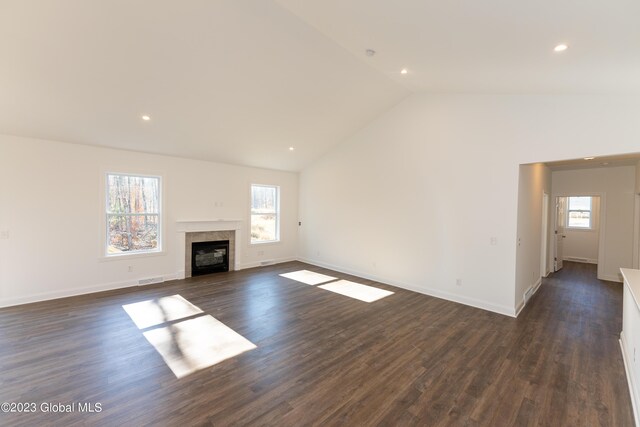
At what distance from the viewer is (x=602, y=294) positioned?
16.8 feet

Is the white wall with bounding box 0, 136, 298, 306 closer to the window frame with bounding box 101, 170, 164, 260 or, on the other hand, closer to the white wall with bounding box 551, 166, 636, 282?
the window frame with bounding box 101, 170, 164, 260

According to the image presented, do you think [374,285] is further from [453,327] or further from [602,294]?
[602,294]

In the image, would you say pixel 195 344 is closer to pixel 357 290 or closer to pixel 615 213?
pixel 357 290

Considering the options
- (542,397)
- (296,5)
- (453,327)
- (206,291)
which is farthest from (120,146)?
(542,397)

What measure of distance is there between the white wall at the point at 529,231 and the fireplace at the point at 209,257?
5.87 m

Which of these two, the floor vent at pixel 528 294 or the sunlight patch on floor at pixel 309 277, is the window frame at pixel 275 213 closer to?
the sunlight patch on floor at pixel 309 277

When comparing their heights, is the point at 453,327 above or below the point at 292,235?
below

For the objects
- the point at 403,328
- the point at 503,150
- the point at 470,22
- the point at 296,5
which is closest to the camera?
the point at 470,22

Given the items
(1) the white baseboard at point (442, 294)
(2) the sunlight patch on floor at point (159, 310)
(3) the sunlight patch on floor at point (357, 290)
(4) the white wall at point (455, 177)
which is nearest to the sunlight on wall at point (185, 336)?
(2) the sunlight patch on floor at point (159, 310)

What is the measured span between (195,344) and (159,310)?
4.56 ft

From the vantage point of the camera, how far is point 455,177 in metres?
4.61

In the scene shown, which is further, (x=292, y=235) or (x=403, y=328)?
(x=292, y=235)

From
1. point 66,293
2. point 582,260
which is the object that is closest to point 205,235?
point 66,293

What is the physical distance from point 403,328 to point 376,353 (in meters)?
0.79
